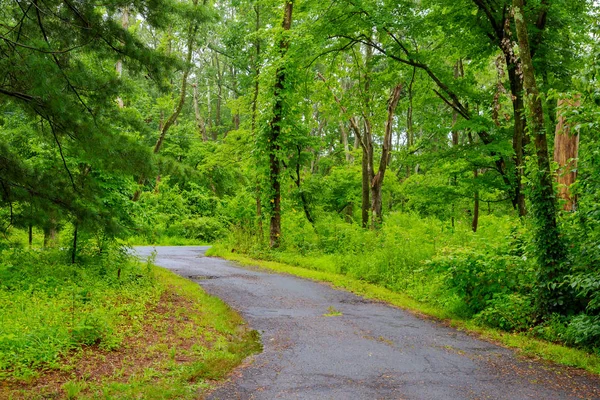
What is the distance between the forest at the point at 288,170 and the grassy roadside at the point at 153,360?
0.57 ft

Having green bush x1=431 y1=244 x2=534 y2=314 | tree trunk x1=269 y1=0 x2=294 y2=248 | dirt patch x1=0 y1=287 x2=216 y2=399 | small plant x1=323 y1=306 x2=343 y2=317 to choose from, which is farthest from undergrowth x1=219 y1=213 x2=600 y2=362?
dirt patch x1=0 y1=287 x2=216 y2=399

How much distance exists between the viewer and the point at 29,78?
6051 mm

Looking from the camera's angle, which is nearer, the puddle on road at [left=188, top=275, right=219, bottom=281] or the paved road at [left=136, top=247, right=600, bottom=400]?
the paved road at [left=136, top=247, right=600, bottom=400]

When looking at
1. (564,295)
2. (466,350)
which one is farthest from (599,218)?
(466,350)

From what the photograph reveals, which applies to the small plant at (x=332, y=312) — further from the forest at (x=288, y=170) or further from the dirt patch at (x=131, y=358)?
the dirt patch at (x=131, y=358)

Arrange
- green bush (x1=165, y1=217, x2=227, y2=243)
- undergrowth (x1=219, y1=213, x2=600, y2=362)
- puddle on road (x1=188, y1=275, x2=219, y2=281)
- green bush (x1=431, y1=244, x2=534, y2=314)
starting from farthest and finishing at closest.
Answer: green bush (x1=165, y1=217, x2=227, y2=243) → puddle on road (x1=188, y1=275, x2=219, y2=281) → green bush (x1=431, y1=244, x2=534, y2=314) → undergrowth (x1=219, y1=213, x2=600, y2=362)

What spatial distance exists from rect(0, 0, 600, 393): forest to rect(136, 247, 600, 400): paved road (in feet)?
3.66

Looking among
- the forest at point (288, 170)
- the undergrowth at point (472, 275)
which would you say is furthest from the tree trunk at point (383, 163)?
the undergrowth at point (472, 275)

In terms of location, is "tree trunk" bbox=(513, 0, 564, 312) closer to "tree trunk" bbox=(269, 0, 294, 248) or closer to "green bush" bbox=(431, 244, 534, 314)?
"green bush" bbox=(431, 244, 534, 314)

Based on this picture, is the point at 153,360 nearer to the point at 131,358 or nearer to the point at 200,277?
the point at 131,358

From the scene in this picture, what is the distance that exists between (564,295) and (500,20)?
7.42 metres

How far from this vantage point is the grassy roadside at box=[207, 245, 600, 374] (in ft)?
20.3

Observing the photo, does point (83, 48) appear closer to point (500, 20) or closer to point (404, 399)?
point (404, 399)

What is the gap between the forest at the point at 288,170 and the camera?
6.60 metres
